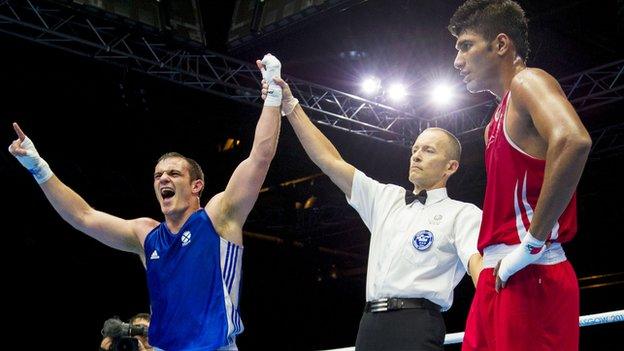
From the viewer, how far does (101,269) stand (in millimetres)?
10711

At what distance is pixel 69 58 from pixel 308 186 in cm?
396

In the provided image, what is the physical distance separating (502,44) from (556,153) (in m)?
0.52

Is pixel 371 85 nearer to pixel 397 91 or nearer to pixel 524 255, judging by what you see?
pixel 397 91

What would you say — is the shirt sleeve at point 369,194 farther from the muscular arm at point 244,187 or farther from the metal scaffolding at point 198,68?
the metal scaffolding at point 198,68

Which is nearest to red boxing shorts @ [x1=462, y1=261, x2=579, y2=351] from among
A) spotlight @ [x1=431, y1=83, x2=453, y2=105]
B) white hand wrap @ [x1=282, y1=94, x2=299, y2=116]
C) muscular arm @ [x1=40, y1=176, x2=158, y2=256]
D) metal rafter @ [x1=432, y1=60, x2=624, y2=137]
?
white hand wrap @ [x1=282, y1=94, x2=299, y2=116]

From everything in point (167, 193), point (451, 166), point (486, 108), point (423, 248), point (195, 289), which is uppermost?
point (486, 108)

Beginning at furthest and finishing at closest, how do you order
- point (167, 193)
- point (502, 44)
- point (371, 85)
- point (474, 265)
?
1. point (371, 85)
2. point (167, 193)
3. point (474, 265)
4. point (502, 44)

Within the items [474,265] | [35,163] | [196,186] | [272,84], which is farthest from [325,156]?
[35,163]

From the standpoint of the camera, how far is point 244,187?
2.76 m

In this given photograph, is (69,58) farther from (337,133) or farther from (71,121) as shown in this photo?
(337,133)

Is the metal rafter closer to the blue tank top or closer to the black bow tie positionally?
the black bow tie

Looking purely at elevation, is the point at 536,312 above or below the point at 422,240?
below

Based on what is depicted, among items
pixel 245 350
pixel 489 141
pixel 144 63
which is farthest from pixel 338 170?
pixel 245 350

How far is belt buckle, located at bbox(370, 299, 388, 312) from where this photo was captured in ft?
8.43
